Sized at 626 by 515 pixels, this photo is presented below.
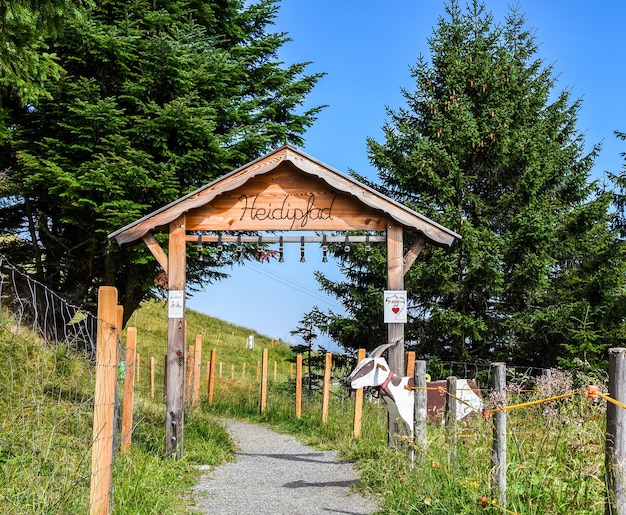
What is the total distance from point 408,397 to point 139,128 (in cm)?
1007

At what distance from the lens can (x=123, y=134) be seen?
51.3ft

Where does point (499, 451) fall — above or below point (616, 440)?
below

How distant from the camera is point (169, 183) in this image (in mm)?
14961

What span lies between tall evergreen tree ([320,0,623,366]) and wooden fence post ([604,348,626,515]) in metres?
11.2

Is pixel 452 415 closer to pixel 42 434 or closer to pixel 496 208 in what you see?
pixel 42 434

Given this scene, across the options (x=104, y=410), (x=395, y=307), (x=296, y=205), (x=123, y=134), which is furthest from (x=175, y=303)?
(x=123, y=134)

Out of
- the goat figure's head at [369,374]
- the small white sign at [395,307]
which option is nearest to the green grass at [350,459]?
the goat figure's head at [369,374]

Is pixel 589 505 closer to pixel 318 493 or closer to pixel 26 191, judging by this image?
pixel 318 493

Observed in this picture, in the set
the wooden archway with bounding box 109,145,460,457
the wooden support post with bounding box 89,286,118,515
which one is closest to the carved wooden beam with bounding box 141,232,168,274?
the wooden archway with bounding box 109,145,460,457

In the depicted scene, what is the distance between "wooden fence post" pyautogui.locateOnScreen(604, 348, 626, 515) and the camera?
4.01 meters

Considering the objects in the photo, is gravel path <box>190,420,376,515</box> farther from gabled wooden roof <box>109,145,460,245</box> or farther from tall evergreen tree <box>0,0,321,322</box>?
tall evergreen tree <box>0,0,321,322</box>

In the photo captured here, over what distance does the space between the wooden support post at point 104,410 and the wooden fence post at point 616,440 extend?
373 cm

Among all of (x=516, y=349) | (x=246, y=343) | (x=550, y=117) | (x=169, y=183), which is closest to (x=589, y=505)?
(x=169, y=183)

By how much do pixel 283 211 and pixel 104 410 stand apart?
5.08 meters
